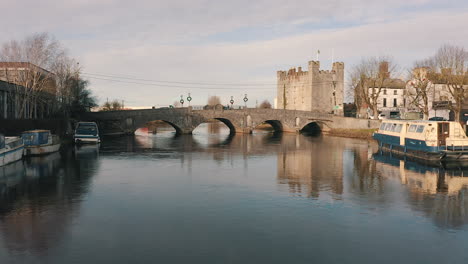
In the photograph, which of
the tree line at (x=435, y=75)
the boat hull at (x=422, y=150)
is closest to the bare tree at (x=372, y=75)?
the tree line at (x=435, y=75)

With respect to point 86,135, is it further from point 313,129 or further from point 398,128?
point 313,129

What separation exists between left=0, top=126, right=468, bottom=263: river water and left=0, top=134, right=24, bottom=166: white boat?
1217mm

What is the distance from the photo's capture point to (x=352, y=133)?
74.8 m

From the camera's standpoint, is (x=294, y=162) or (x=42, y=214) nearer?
(x=42, y=214)

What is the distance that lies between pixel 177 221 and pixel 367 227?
7.47 metres

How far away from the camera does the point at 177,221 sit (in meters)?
16.5

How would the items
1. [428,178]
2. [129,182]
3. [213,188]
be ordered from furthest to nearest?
1. [428,178]
2. [129,182]
3. [213,188]

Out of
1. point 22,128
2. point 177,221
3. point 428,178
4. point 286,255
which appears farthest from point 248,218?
point 22,128

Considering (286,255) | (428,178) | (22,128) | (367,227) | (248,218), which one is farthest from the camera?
(22,128)

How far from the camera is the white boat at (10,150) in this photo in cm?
2982

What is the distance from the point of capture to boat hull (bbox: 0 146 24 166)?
2995cm

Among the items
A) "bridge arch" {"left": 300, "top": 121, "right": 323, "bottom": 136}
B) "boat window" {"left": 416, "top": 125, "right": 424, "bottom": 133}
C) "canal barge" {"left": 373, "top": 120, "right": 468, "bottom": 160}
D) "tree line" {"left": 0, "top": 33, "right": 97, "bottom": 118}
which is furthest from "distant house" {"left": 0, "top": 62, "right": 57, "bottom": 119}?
"bridge arch" {"left": 300, "top": 121, "right": 323, "bottom": 136}

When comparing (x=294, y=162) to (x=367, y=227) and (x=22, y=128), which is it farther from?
(x=22, y=128)

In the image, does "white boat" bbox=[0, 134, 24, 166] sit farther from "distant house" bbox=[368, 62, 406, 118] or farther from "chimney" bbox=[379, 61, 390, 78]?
"distant house" bbox=[368, 62, 406, 118]
